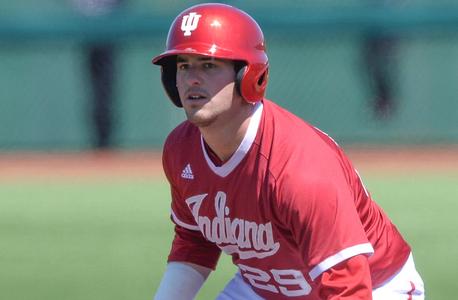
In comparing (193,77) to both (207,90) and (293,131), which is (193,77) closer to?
(207,90)

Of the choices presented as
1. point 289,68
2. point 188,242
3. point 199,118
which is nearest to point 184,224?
point 188,242

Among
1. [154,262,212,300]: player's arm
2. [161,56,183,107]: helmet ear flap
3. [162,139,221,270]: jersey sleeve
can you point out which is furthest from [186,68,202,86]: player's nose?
[154,262,212,300]: player's arm

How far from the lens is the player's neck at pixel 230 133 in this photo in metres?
4.37

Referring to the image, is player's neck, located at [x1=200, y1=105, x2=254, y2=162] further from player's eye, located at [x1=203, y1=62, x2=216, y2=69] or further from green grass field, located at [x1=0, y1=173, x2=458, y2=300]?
green grass field, located at [x1=0, y1=173, x2=458, y2=300]

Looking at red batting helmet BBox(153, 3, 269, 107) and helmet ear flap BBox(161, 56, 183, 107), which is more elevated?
red batting helmet BBox(153, 3, 269, 107)

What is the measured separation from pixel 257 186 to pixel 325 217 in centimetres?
39

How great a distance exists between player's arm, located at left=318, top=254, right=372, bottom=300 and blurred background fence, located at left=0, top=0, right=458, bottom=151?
408 inches

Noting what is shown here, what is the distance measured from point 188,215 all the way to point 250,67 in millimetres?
870

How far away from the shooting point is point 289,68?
48.8 ft

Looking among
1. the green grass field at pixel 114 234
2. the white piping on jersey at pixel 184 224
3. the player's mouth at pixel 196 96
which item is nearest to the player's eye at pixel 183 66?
the player's mouth at pixel 196 96

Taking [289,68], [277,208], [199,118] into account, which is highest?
[199,118]

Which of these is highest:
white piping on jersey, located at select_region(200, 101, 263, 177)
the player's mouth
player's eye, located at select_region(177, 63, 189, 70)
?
player's eye, located at select_region(177, 63, 189, 70)

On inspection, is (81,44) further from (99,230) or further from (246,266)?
(246,266)

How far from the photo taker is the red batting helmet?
419cm
